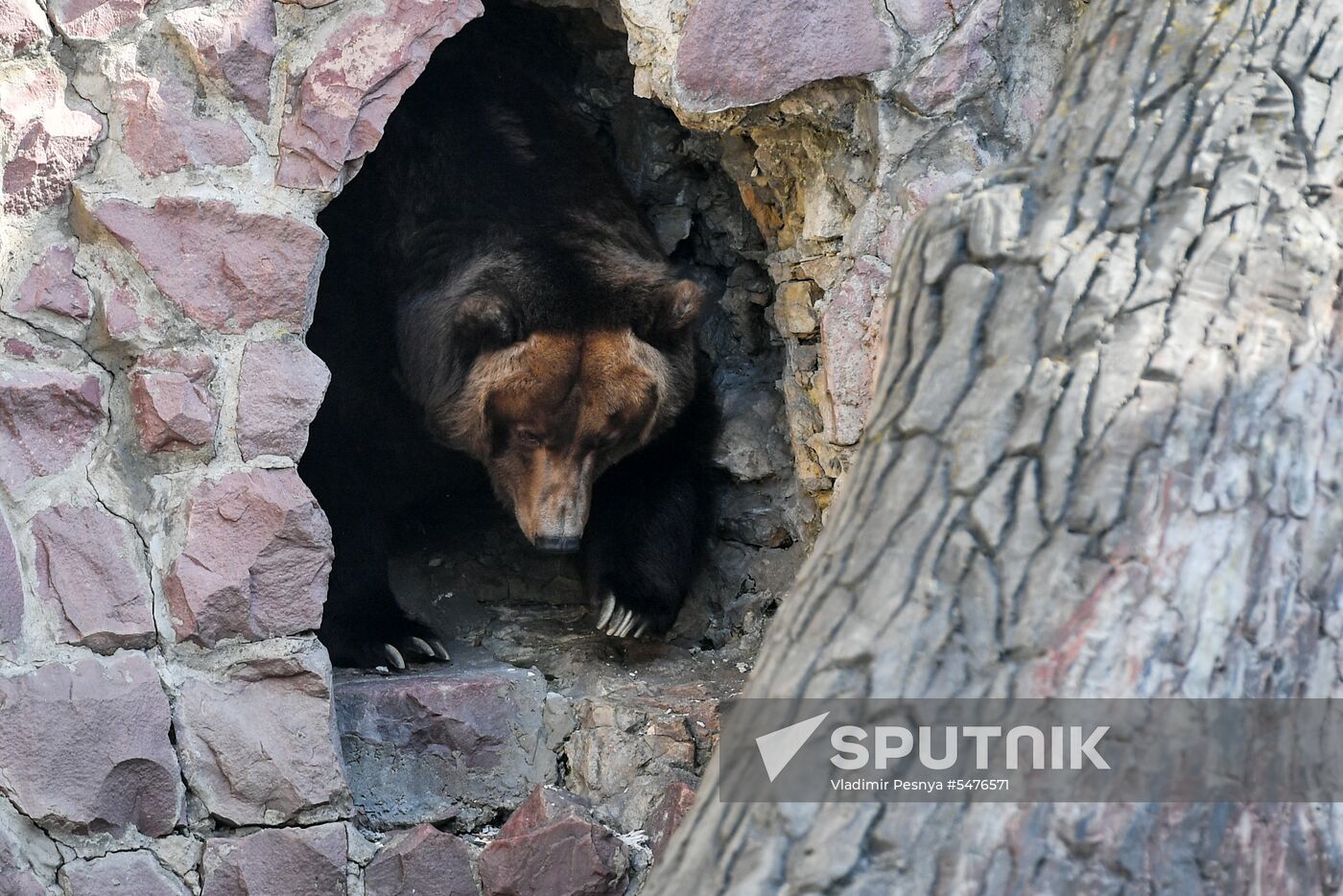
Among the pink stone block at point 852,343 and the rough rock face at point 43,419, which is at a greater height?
the pink stone block at point 852,343

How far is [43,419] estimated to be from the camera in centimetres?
310

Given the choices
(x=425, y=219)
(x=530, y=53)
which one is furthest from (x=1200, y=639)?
(x=530, y=53)

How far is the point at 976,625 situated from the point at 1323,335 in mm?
547

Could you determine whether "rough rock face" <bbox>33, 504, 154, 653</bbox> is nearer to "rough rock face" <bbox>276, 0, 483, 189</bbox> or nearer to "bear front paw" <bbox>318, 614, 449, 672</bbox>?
"rough rock face" <bbox>276, 0, 483, 189</bbox>

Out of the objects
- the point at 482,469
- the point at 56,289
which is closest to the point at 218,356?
the point at 56,289

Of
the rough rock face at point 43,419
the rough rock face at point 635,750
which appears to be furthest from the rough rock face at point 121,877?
the rough rock face at point 635,750

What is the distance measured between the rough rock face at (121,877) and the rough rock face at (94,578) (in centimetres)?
44

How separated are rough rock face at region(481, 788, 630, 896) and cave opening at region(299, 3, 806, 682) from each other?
0.74 m

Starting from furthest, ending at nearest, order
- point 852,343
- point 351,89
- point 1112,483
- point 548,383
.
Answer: point 548,383 → point 852,343 → point 351,89 → point 1112,483

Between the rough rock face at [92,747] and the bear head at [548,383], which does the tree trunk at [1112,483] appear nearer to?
the rough rock face at [92,747]

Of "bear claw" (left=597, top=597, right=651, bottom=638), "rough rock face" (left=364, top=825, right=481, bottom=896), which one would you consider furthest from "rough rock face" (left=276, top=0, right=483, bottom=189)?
"bear claw" (left=597, top=597, right=651, bottom=638)

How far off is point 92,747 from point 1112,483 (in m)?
2.29

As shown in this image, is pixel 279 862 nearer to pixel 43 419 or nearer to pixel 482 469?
pixel 43 419

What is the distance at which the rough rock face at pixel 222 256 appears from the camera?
3.16 m
